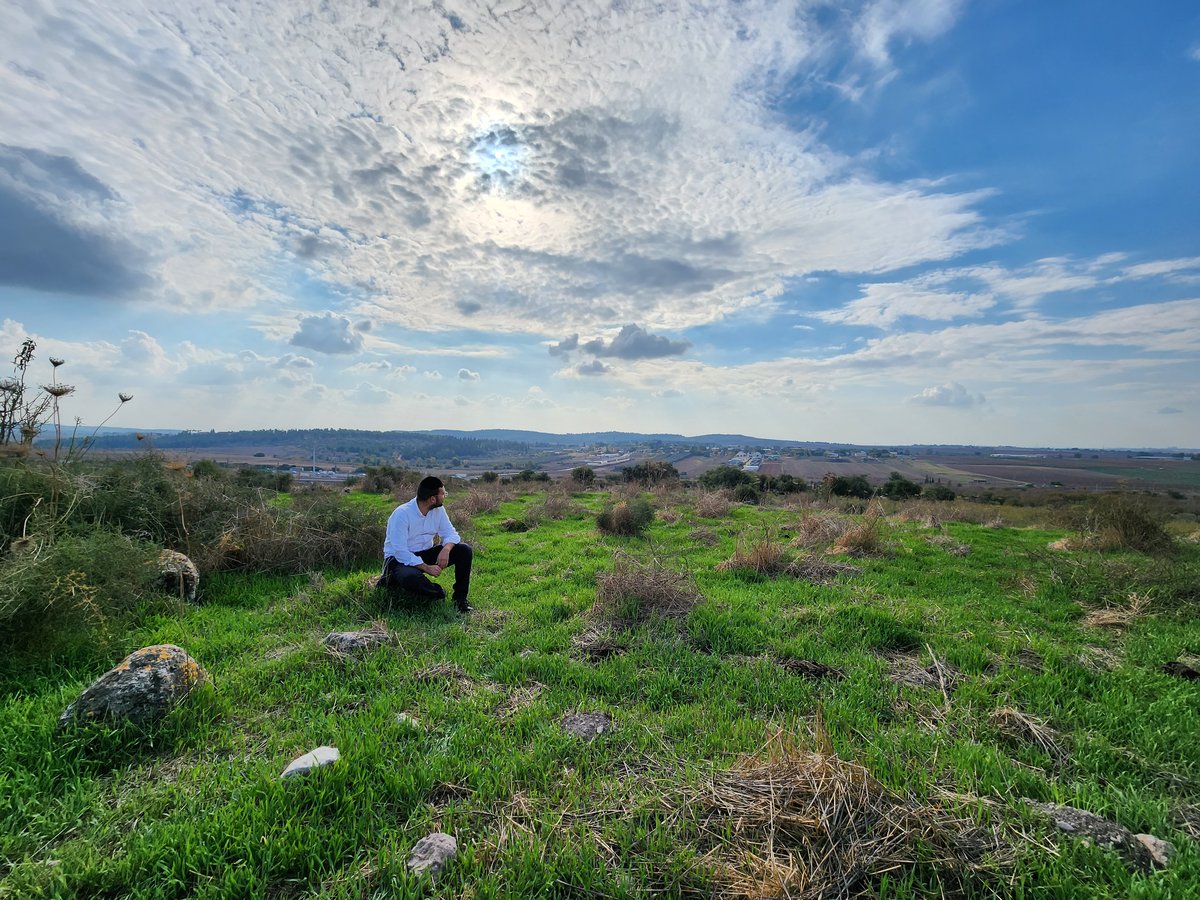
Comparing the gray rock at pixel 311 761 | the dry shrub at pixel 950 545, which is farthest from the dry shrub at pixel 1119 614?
the gray rock at pixel 311 761

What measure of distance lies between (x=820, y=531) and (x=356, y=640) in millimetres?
9381

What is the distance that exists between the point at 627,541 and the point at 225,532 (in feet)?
24.9

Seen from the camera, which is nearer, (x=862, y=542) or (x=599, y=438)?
(x=862, y=542)

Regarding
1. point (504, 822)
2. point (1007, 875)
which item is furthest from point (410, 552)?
point (1007, 875)

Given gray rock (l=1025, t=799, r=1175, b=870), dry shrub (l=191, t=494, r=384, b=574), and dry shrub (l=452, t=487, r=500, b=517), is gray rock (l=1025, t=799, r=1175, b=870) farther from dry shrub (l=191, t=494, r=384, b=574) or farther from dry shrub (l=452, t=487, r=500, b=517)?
dry shrub (l=452, t=487, r=500, b=517)

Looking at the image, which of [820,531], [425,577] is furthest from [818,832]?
[820,531]

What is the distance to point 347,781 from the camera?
288 centimetres

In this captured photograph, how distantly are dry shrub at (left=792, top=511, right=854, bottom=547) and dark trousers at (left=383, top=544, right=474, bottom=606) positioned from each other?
7.17 m

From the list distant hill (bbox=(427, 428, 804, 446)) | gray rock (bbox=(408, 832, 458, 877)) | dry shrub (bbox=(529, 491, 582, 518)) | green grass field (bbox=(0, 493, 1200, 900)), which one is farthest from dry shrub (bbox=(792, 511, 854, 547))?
distant hill (bbox=(427, 428, 804, 446))

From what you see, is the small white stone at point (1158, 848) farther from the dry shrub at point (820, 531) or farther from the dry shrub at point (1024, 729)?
the dry shrub at point (820, 531)

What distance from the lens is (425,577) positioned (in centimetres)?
623

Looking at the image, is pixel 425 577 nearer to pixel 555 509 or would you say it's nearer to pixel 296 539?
pixel 296 539

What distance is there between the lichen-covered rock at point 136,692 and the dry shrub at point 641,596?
13.0ft

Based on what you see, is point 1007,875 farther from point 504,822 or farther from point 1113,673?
point 1113,673
